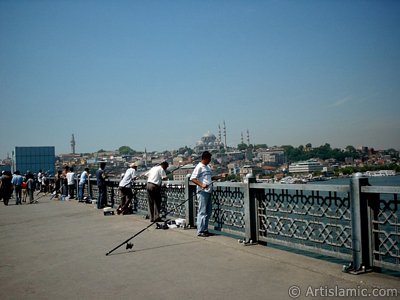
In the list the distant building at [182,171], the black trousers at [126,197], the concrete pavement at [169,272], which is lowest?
the concrete pavement at [169,272]

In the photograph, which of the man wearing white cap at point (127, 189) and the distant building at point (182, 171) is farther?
the man wearing white cap at point (127, 189)

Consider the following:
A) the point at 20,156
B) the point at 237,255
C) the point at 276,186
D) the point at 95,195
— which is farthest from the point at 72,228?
the point at 20,156

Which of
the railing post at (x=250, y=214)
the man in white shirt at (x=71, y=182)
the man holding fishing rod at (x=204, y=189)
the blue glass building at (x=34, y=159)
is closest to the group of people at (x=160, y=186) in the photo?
the man holding fishing rod at (x=204, y=189)

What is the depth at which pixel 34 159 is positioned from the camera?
174 feet

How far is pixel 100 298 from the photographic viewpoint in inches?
173

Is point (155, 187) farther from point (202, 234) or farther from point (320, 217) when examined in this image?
point (320, 217)

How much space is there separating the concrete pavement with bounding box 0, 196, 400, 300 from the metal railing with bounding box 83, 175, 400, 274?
26cm

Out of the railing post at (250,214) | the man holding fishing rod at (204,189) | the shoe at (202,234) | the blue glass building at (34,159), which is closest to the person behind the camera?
the railing post at (250,214)

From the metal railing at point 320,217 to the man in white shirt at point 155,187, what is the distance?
2133 millimetres

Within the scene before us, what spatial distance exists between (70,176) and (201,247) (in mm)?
15312

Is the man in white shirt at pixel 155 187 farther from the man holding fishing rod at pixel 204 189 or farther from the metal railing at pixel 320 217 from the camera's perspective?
the man holding fishing rod at pixel 204 189

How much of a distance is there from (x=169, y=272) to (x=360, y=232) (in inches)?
105

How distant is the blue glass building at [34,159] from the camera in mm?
52406

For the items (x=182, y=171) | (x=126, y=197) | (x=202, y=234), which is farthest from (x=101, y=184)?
(x=202, y=234)
